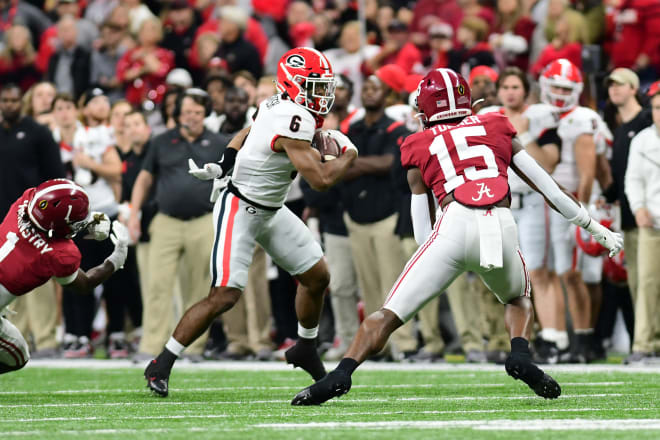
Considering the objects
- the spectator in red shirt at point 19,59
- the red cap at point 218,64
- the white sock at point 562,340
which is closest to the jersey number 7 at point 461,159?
the white sock at point 562,340

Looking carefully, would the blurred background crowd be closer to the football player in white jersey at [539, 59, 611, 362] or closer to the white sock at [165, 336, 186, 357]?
the football player in white jersey at [539, 59, 611, 362]

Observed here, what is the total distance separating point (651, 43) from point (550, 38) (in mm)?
1133

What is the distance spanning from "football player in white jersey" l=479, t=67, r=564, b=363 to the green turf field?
0.94 m

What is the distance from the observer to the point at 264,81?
12773 millimetres

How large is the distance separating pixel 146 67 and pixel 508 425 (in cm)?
1067

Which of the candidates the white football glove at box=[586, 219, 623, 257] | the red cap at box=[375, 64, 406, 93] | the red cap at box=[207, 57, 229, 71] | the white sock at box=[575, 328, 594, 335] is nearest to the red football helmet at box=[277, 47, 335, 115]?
the white football glove at box=[586, 219, 623, 257]

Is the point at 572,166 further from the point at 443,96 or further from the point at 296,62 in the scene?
the point at 443,96

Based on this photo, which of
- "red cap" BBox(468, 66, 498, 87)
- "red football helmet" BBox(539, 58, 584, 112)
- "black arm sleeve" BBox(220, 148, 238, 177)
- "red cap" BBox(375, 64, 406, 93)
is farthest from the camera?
"red cap" BBox(375, 64, 406, 93)

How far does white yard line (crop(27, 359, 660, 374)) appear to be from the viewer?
990 cm

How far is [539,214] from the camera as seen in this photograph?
10688 millimetres

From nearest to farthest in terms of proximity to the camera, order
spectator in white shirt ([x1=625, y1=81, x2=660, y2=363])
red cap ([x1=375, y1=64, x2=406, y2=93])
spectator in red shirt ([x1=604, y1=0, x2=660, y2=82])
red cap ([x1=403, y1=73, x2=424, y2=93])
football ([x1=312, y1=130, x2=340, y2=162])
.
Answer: football ([x1=312, y1=130, x2=340, y2=162]), spectator in white shirt ([x1=625, y1=81, x2=660, y2=363]), red cap ([x1=375, y1=64, x2=406, y2=93]), red cap ([x1=403, y1=73, x2=424, y2=93]), spectator in red shirt ([x1=604, y1=0, x2=660, y2=82])

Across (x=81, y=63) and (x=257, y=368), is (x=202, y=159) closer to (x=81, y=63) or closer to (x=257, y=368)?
(x=257, y=368)

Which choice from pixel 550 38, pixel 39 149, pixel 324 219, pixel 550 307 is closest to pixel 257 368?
pixel 324 219

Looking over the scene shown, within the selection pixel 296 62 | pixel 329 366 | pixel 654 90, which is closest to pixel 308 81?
pixel 296 62
